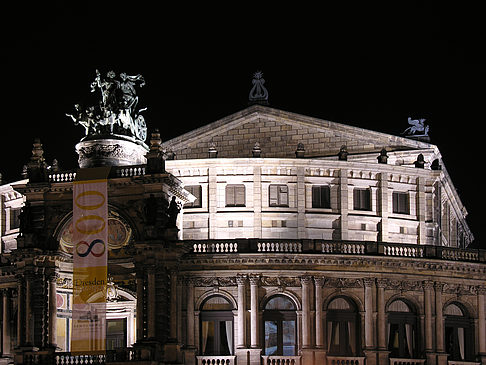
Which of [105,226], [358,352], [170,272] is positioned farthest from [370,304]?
[105,226]

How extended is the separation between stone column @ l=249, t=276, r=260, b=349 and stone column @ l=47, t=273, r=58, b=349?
12.2 metres

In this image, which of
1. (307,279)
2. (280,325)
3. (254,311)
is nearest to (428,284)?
(307,279)

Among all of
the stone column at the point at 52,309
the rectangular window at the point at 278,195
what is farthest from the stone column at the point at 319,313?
the stone column at the point at 52,309

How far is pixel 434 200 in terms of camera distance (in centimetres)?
8106

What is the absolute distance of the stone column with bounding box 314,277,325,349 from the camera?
229 ft

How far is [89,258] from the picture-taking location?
68312 millimetres

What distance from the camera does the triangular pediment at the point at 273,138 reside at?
83.4 meters

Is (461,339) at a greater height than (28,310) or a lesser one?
lesser

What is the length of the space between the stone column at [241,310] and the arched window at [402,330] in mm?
9558

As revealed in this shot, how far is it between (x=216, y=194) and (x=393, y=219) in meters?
12.8

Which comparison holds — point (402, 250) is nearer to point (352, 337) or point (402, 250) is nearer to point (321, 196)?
point (352, 337)

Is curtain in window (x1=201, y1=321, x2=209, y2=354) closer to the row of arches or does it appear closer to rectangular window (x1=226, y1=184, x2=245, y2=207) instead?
the row of arches

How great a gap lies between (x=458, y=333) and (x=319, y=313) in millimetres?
10344

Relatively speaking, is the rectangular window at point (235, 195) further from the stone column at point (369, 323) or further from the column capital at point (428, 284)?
the column capital at point (428, 284)
